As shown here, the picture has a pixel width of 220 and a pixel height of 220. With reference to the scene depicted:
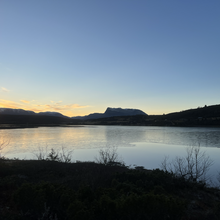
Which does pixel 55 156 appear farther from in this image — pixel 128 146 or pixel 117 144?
pixel 117 144

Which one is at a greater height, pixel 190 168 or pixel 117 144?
pixel 190 168

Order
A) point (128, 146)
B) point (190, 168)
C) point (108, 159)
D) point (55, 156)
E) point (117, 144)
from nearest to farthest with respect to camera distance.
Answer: point (190, 168) < point (55, 156) < point (108, 159) < point (128, 146) < point (117, 144)

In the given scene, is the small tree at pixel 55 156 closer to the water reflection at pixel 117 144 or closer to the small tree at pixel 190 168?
the water reflection at pixel 117 144

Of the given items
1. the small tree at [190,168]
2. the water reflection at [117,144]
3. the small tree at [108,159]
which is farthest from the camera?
the water reflection at [117,144]

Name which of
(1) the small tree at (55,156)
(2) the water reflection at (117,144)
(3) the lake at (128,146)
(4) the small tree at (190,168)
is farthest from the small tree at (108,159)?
(4) the small tree at (190,168)

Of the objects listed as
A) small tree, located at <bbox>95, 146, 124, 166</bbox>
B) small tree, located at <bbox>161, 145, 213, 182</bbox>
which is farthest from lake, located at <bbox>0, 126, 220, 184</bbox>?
small tree, located at <bbox>95, 146, 124, 166</bbox>

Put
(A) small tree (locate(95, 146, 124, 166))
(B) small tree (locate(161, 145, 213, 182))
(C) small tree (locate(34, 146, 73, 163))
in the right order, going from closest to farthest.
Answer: (B) small tree (locate(161, 145, 213, 182))
(A) small tree (locate(95, 146, 124, 166))
(C) small tree (locate(34, 146, 73, 163))

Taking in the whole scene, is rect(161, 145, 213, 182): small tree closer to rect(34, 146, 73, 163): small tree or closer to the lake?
the lake


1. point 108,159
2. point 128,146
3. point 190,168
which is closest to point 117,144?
point 128,146

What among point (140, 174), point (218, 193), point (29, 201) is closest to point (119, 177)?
point (140, 174)

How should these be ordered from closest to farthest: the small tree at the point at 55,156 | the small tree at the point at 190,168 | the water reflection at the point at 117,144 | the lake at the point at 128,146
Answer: the small tree at the point at 190,168, the small tree at the point at 55,156, the lake at the point at 128,146, the water reflection at the point at 117,144

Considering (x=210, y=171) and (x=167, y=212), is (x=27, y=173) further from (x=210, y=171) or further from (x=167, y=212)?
(x=210, y=171)

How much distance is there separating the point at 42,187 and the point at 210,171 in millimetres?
10512

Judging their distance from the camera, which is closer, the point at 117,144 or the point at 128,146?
the point at 128,146
